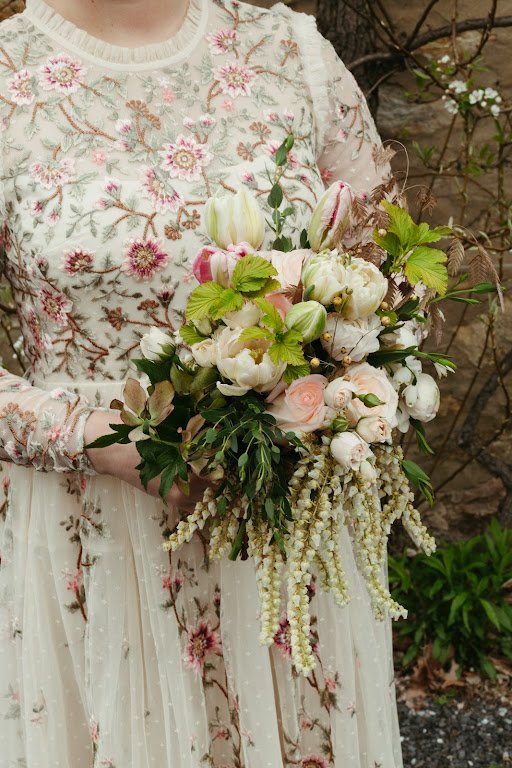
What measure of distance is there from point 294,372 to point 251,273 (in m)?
0.13

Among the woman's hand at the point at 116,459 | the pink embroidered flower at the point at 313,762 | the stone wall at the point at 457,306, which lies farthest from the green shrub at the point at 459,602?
the woman's hand at the point at 116,459

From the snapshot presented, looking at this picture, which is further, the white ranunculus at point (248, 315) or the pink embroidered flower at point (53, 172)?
the pink embroidered flower at point (53, 172)

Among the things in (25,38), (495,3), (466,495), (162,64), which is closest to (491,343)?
(466,495)

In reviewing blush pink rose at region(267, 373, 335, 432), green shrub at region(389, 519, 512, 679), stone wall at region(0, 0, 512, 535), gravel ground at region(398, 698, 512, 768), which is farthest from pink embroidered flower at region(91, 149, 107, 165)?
gravel ground at region(398, 698, 512, 768)

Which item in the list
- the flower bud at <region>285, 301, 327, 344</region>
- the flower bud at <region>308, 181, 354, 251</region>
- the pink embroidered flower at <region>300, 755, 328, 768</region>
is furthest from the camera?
the pink embroidered flower at <region>300, 755, 328, 768</region>

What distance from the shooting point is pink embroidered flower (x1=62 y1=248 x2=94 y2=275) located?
1.28 m

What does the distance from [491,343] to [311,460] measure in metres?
2.03

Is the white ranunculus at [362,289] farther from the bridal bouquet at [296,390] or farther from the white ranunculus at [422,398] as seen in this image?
the white ranunculus at [422,398]

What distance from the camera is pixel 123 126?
4.45 ft

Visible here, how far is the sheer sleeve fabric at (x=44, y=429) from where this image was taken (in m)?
1.26

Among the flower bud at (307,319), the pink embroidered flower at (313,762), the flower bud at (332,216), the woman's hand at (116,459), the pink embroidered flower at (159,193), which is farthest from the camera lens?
the pink embroidered flower at (313,762)

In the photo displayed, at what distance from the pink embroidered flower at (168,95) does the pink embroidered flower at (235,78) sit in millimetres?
92

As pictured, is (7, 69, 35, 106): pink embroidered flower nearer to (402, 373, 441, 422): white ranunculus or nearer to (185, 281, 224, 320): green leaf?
(185, 281, 224, 320): green leaf

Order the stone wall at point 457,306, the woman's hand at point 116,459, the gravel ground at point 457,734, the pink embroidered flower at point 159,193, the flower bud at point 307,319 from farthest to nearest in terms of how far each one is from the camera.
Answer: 1. the stone wall at point 457,306
2. the gravel ground at point 457,734
3. the pink embroidered flower at point 159,193
4. the woman's hand at point 116,459
5. the flower bud at point 307,319
